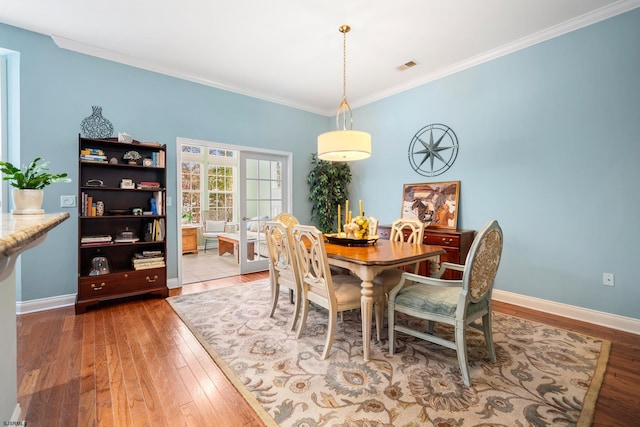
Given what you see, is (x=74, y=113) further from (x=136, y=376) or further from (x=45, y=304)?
(x=136, y=376)

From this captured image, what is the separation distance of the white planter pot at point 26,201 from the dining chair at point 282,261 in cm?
149

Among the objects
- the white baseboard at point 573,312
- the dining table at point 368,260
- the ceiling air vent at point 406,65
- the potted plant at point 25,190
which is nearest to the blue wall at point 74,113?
the potted plant at point 25,190

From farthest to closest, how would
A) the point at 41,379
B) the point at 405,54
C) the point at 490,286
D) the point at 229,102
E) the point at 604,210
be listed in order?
the point at 229,102
the point at 405,54
the point at 604,210
the point at 490,286
the point at 41,379

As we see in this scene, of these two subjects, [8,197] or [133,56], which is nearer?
[8,197]

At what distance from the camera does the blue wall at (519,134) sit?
260cm

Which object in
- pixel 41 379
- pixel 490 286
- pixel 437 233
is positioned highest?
pixel 437 233

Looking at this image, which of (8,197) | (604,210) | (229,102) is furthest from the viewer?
(229,102)

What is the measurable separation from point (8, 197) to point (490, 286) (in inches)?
181

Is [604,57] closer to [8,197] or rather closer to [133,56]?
[133,56]

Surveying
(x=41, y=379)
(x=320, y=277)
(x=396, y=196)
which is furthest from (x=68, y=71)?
(x=396, y=196)

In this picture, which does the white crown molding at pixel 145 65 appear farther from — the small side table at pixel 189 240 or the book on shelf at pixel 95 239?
the small side table at pixel 189 240

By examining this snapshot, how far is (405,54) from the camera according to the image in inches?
134

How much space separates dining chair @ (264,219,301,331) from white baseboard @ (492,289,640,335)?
2484 millimetres

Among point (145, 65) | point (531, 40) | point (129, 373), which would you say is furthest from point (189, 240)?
point (531, 40)
